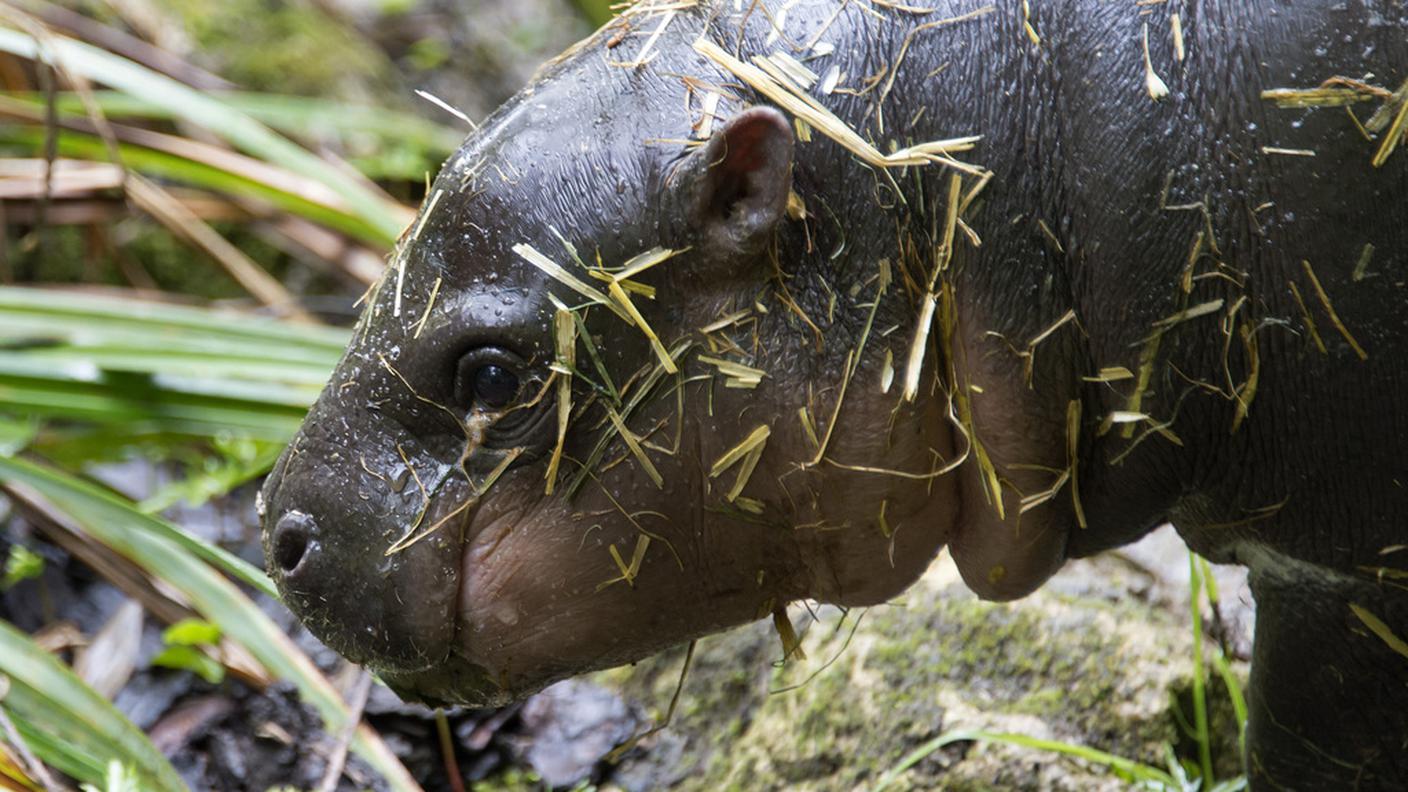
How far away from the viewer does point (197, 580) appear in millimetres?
3586

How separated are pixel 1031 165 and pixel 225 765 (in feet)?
7.29

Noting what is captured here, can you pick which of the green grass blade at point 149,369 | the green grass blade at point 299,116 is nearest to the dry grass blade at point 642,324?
the green grass blade at point 149,369

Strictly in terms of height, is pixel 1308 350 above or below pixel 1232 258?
below

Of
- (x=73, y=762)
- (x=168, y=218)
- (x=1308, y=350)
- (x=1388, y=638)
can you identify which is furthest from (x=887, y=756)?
(x=168, y=218)

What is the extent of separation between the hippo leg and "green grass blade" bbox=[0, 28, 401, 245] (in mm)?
2771

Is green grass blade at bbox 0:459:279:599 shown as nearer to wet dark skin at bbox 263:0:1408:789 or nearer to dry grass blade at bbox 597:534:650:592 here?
wet dark skin at bbox 263:0:1408:789

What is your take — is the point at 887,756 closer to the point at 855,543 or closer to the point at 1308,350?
the point at 855,543

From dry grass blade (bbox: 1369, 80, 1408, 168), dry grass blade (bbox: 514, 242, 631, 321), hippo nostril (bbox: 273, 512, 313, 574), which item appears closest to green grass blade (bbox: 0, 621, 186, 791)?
hippo nostril (bbox: 273, 512, 313, 574)

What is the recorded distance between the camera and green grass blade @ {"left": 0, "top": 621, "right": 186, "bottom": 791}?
Answer: 3.11m

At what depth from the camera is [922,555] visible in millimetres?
2594

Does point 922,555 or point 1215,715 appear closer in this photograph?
point 922,555

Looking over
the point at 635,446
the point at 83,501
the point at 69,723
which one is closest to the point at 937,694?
the point at 635,446

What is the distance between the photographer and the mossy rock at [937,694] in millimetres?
3326

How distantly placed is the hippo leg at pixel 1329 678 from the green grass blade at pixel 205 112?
2771 mm
